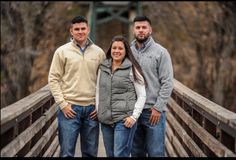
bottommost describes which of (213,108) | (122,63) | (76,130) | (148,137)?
(148,137)

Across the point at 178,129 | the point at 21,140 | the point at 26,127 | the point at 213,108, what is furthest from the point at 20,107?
the point at 178,129

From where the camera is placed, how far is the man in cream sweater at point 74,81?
452 centimetres

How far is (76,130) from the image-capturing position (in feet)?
15.2

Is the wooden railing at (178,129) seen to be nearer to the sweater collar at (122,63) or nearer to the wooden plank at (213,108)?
the wooden plank at (213,108)

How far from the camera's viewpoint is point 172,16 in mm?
21797

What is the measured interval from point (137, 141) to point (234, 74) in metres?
12.4

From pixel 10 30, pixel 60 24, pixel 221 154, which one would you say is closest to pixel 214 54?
pixel 60 24

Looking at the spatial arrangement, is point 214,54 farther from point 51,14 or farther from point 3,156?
point 3,156

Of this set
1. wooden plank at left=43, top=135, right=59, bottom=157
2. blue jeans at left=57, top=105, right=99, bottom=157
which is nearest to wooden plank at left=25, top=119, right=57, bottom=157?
wooden plank at left=43, top=135, right=59, bottom=157

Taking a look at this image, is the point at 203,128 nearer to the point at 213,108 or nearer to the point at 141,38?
the point at 213,108

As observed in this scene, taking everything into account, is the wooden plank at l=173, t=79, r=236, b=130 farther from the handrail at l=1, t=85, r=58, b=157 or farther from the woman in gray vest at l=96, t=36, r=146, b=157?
the handrail at l=1, t=85, r=58, b=157

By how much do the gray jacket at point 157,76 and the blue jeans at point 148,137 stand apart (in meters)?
0.14

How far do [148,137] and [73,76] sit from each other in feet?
3.02

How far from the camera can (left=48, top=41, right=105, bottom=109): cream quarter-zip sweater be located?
4512 mm
